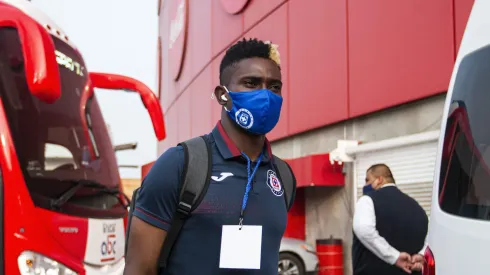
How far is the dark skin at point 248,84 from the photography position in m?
2.45

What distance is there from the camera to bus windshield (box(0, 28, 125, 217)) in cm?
461

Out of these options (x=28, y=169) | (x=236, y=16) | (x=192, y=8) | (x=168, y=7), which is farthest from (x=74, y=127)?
(x=168, y=7)

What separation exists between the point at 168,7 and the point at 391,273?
82.8 ft

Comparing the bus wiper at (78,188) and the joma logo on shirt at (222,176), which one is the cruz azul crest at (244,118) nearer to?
the joma logo on shirt at (222,176)

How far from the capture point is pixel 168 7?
29.0 metres

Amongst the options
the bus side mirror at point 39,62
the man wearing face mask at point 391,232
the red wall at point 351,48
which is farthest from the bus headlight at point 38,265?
the red wall at point 351,48

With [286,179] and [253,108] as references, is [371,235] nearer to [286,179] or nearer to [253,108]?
[286,179]

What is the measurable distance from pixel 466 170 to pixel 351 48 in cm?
831

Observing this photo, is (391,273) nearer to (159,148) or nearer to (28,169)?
(28,169)

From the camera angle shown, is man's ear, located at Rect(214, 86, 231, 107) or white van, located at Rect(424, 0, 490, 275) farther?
white van, located at Rect(424, 0, 490, 275)

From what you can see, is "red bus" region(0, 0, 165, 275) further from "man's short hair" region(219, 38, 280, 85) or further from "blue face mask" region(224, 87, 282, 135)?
"blue face mask" region(224, 87, 282, 135)

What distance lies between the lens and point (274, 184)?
→ 249cm

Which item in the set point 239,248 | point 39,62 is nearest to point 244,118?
point 239,248

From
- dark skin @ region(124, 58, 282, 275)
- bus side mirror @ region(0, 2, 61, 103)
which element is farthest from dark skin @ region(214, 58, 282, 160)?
bus side mirror @ region(0, 2, 61, 103)
